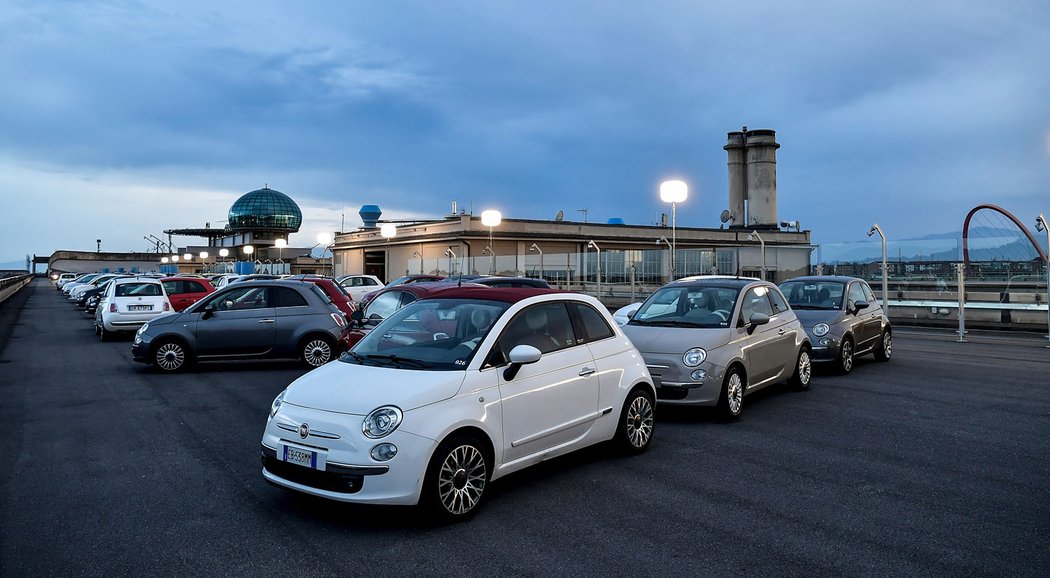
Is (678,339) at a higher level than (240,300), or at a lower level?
lower

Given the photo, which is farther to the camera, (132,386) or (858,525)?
(132,386)

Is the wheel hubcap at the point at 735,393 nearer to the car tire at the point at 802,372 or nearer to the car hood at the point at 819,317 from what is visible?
the car tire at the point at 802,372

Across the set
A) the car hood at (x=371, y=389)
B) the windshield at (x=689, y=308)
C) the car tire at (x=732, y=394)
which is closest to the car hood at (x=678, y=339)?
the windshield at (x=689, y=308)

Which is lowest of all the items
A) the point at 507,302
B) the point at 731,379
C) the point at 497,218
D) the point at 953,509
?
the point at 953,509

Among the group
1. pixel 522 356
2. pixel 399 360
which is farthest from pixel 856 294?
pixel 399 360

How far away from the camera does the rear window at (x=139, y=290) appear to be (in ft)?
65.8

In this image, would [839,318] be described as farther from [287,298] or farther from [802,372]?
[287,298]

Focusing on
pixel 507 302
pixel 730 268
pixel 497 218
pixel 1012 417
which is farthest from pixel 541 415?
pixel 497 218

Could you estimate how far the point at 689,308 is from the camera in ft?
31.4

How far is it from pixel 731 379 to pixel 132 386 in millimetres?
9151

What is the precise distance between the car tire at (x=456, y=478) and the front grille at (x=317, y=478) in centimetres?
48

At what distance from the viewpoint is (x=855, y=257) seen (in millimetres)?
28078

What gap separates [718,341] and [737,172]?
53218mm

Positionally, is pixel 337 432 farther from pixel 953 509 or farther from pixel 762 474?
pixel 953 509
